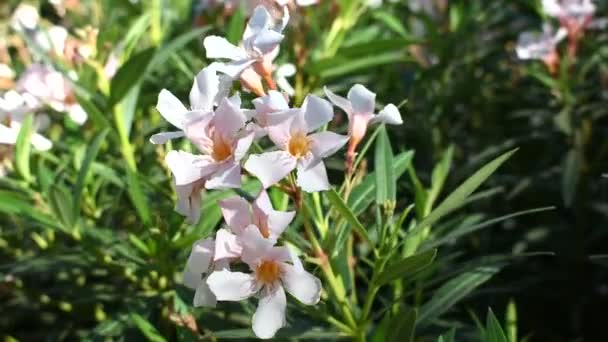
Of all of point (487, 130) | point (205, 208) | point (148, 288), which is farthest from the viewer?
point (487, 130)

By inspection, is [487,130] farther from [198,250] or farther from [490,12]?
[198,250]

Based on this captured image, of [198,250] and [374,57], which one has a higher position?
[374,57]

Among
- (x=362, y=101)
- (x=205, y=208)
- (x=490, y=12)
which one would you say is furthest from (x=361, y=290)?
(x=362, y=101)

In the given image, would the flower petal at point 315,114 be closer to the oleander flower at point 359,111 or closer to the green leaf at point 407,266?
the oleander flower at point 359,111

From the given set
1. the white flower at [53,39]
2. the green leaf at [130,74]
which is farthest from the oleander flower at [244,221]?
the white flower at [53,39]

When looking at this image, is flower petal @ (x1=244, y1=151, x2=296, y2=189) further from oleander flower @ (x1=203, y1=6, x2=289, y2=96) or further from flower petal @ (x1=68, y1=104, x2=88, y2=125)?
flower petal @ (x1=68, y1=104, x2=88, y2=125)

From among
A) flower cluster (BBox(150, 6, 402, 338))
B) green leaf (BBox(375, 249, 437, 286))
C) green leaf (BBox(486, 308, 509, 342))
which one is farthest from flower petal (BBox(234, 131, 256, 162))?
green leaf (BBox(486, 308, 509, 342))

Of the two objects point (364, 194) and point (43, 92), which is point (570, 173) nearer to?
point (364, 194)

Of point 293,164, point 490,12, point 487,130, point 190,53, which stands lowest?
point 293,164
